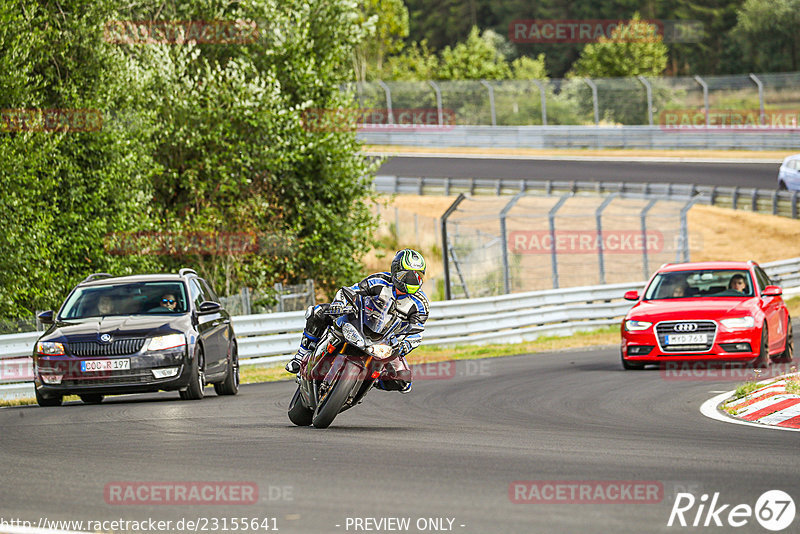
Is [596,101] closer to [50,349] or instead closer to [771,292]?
[771,292]

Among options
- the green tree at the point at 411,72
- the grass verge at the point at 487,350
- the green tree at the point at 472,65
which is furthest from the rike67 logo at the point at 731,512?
the green tree at the point at 411,72

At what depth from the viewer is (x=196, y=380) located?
1362 cm

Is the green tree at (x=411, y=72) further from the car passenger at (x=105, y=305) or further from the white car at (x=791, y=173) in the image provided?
the car passenger at (x=105, y=305)

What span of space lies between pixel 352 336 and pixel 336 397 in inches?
23.5

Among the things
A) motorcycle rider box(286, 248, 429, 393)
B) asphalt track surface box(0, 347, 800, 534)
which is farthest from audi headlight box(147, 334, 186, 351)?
motorcycle rider box(286, 248, 429, 393)

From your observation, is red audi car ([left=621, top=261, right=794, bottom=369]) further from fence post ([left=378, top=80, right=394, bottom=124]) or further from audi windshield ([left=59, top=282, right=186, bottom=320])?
fence post ([left=378, top=80, right=394, bottom=124])

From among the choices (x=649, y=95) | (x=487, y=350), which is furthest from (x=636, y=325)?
(x=649, y=95)

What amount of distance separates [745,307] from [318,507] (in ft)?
36.1

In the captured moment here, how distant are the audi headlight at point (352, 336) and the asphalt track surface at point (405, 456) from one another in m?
0.76

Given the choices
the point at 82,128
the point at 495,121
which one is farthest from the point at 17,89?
the point at 495,121

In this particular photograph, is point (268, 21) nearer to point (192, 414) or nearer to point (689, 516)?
point (192, 414)

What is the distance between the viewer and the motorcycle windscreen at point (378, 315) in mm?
9742

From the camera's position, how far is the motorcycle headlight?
9.58m

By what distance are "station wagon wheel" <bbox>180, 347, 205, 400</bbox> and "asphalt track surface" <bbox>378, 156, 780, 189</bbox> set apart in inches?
1386
